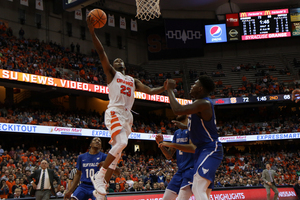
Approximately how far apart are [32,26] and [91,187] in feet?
81.4

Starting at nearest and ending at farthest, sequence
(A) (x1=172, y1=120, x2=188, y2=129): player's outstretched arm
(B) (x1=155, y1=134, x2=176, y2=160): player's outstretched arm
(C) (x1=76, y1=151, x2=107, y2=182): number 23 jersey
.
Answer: (B) (x1=155, y1=134, x2=176, y2=160): player's outstretched arm < (A) (x1=172, y1=120, x2=188, y2=129): player's outstretched arm < (C) (x1=76, y1=151, x2=107, y2=182): number 23 jersey

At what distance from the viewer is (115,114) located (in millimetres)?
5031

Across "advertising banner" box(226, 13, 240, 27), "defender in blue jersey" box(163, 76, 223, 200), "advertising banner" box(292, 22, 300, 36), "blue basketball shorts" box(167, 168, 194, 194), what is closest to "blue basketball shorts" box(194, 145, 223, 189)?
"defender in blue jersey" box(163, 76, 223, 200)

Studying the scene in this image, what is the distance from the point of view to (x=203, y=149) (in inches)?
176

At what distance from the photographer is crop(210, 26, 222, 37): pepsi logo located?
34.2 meters

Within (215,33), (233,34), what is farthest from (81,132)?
(233,34)

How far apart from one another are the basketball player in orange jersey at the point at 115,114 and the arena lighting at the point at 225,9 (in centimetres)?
3149

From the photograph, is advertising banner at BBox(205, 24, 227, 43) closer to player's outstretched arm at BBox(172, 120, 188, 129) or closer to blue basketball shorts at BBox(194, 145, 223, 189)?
player's outstretched arm at BBox(172, 120, 188, 129)

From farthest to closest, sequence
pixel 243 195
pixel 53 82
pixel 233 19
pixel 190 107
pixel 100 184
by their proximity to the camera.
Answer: pixel 233 19 → pixel 53 82 → pixel 243 195 → pixel 100 184 → pixel 190 107

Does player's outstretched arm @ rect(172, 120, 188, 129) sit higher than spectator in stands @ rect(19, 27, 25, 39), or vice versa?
spectator in stands @ rect(19, 27, 25, 39)

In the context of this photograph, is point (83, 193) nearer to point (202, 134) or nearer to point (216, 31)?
point (202, 134)

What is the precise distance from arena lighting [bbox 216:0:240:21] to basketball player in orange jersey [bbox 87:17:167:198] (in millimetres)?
31492

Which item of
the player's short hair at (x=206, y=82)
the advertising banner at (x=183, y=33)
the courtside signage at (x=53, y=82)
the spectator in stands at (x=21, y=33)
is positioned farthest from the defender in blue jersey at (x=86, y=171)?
the advertising banner at (x=183, y=33)

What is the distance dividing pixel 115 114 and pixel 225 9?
3268cm
